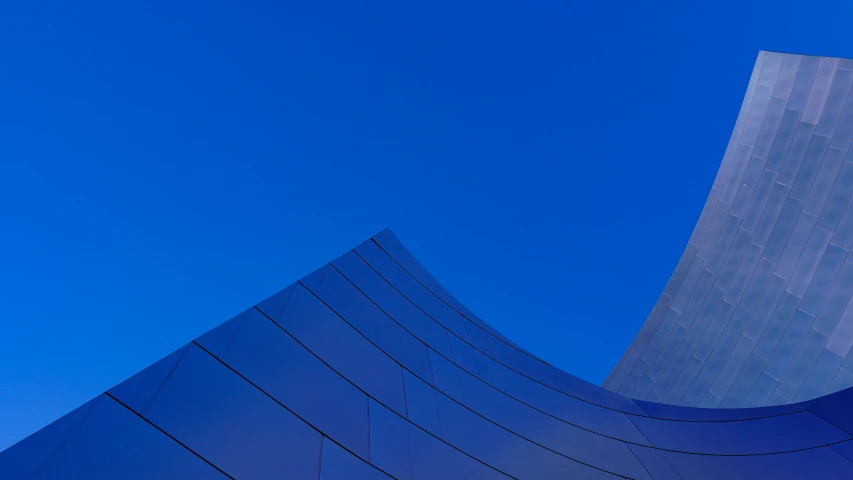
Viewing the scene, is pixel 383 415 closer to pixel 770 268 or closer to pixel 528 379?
pixel 528 379

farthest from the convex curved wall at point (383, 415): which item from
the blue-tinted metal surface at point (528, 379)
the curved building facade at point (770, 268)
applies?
the curved building facade at point (770, 268)

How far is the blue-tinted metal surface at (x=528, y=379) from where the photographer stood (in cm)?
483

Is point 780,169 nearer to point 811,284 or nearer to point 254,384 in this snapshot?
point 811,284

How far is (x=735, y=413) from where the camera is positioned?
1038 centimetres

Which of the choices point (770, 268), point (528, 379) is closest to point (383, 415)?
point (528, 379)

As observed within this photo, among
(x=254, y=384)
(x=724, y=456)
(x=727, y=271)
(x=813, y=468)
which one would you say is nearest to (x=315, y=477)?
(x=254, y=384)

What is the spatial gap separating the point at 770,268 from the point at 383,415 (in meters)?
13.5

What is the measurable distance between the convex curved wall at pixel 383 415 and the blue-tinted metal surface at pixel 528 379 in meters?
0.03

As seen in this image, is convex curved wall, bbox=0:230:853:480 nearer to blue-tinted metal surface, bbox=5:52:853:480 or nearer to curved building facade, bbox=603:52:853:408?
blue-tinted metal surface, bbox=5:52:853:480

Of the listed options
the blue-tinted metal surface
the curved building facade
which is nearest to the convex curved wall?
the blue-tinted metal surface

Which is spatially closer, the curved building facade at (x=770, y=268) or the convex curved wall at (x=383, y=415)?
the convex curved wall at (x=383, y=415)

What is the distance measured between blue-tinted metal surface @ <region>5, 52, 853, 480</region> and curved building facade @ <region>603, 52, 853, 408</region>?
2.1 inches

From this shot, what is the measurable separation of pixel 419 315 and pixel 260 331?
14.4ft

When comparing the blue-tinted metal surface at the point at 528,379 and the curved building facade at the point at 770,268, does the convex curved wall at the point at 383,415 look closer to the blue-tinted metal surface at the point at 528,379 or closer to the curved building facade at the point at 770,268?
the blue-tinted metal surface at the point at 528,379
